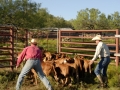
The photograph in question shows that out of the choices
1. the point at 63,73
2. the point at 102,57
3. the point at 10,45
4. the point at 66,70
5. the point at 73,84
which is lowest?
the point at 73,84

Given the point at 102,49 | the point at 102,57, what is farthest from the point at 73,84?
the point at 102,49

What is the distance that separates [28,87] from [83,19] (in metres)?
50.9

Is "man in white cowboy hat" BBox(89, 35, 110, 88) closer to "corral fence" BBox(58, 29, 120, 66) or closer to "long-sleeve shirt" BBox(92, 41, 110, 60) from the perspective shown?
"long-sleeve shirt" BBox(92, 41, 110, 60)

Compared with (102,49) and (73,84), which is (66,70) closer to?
(73,84)

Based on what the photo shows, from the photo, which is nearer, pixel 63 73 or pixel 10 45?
pixel 63 73

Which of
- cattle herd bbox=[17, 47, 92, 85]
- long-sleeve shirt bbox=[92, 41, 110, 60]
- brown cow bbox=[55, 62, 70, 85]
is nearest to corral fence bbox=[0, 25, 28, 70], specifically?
cattle herd bbox=[17, 47, 92, 85]

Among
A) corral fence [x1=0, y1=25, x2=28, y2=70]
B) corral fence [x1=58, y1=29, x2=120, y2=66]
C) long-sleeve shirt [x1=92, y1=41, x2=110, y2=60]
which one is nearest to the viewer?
long-sleeve shirt [x1=92, y1=41, x2=110, y2=60]

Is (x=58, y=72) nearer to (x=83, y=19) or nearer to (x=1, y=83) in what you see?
(x=1, y=83)

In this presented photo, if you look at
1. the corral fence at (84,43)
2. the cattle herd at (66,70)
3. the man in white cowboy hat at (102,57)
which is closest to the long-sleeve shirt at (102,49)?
the man in white cowboy hat at (102,57)

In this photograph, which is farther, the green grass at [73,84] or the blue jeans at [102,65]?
the blue jeans at [102,65]

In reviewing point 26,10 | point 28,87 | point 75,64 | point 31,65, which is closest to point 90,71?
point 75,64

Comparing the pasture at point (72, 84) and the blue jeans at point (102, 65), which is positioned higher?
the blue jeans at point (102, 65)

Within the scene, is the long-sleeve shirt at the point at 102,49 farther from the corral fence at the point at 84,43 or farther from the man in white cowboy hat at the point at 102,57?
the corral fence at the point at 84,43

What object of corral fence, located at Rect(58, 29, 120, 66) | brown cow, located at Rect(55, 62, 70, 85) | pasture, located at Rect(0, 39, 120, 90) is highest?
corral fence, located at Rect(58, 29, 120, 66)
